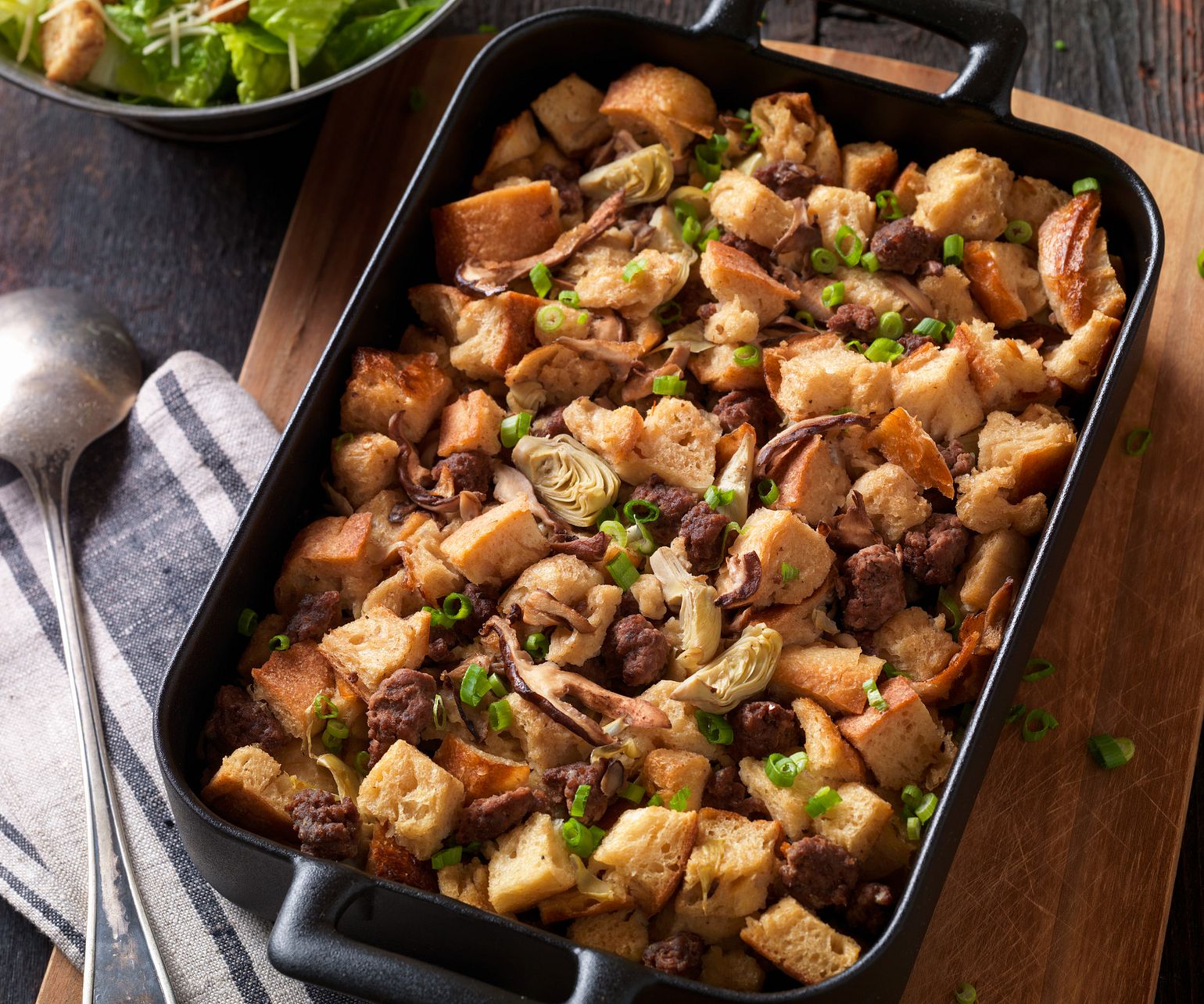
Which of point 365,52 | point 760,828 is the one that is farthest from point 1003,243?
point 365,52

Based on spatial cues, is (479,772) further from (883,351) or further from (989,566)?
(883,351)

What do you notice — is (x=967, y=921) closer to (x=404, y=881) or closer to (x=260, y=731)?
(x=404, y=881)

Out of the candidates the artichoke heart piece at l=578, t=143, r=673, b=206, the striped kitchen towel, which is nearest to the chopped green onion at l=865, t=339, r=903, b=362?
the artichoke heart piece at l=578, t=143, r=673, b=206

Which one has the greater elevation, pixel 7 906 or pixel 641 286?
pixel 641 286

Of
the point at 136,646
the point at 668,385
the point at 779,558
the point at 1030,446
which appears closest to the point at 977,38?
the point at 1030,446

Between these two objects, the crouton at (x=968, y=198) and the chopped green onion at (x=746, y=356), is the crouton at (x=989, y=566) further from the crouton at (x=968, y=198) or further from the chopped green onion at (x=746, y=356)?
the crouton at (x=968, y=198)

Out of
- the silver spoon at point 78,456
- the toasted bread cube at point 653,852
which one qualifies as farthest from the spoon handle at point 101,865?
the toasted bread cube at point 653,852
